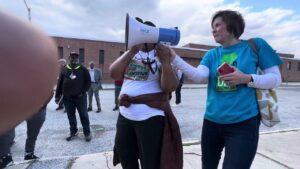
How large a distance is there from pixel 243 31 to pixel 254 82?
479mm

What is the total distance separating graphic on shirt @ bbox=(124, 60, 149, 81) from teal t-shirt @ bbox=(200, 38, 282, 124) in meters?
0.62

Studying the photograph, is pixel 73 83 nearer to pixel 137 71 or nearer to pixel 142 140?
pixel 137 71

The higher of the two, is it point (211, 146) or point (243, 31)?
point (243, 31)

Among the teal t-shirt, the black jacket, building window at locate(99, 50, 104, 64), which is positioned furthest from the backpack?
building window at locate(99, 50, 104, 64)

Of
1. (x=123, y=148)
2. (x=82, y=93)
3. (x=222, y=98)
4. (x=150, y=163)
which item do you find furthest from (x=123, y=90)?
(x=82, y=93)

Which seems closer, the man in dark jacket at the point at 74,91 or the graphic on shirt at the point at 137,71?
the graphic on shirt at the point at 137,71

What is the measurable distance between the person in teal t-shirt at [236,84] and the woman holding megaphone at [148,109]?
196mm

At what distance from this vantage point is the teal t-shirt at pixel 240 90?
2.10 m

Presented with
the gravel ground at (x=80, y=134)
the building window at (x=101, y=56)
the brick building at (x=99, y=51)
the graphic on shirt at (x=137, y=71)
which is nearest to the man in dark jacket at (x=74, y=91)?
the gravel ground at (x=80, y=134)

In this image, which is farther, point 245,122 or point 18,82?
point 245,122

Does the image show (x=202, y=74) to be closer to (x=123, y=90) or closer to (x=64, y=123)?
(x=123, y=90)

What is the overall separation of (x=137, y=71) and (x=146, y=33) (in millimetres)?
422

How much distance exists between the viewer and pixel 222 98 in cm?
220

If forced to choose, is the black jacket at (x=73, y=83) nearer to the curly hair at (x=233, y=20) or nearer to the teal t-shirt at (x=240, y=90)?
the teal t-shirt at (x=240, y=90)
